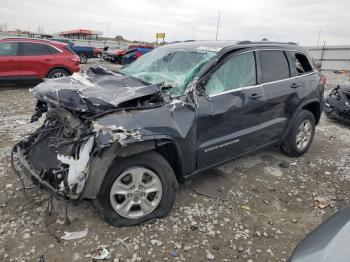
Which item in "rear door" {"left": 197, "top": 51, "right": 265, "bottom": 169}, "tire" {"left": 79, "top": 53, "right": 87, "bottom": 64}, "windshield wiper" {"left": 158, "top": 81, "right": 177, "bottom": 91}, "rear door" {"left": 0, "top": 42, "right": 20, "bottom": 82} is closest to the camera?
"windshield wiper" {"left": 158, "top": 81, "right": 177, "bottom": 91}

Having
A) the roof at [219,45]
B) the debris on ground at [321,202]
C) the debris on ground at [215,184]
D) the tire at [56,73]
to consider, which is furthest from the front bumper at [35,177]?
the tire at [56,73]

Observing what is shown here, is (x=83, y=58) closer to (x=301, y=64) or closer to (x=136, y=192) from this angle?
(x=301, y=64)

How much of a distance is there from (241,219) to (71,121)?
2.07 meters

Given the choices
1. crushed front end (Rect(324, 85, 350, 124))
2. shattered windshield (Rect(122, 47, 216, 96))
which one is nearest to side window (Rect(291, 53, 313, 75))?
shattered windshield (Rect(122, 47, 216, 96))

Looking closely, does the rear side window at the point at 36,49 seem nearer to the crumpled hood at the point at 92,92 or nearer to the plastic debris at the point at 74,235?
the crumpled hood at the point at 92,92

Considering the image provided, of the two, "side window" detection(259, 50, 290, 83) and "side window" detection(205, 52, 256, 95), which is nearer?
"side window" detection(205, 52, 256, 95)

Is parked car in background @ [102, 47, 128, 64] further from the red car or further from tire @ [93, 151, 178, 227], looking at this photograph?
tire @ [93, 151, 178, 227]

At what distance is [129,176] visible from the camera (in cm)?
306

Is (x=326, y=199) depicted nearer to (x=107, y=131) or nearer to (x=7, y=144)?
(x=107, y=131)

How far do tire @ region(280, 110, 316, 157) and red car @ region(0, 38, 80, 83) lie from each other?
24.8ft

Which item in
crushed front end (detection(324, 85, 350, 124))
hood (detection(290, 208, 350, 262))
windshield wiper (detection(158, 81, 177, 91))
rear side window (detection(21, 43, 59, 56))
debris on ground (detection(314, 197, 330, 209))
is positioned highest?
rear side window (detection(21, 43, 59, 56))

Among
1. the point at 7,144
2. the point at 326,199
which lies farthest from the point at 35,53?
the point at 326,199

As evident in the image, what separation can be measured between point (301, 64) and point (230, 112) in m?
2.07

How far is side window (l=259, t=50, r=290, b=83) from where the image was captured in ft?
14.0
